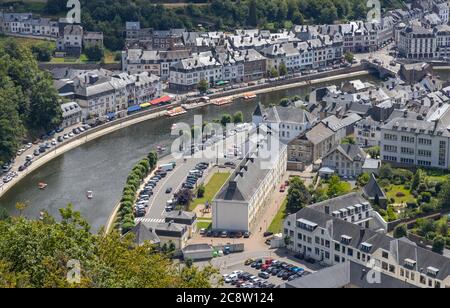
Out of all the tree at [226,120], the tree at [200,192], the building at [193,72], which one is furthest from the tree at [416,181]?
the building at [193,72]

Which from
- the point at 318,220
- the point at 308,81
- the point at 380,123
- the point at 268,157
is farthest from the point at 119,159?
the point at 308,81

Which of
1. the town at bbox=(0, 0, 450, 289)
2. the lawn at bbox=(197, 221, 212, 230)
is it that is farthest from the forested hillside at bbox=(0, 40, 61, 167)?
the lawn at bbox=(197, 221, 212, 230)

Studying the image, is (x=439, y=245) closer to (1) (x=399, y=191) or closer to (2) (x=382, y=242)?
(2) (x=382, y=242)

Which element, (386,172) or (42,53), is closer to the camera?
(386,172)

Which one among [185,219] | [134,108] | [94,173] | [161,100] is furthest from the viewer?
[161,100]

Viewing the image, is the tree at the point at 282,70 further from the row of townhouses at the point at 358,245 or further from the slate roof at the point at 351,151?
the row of townhouses at the point at 358,245

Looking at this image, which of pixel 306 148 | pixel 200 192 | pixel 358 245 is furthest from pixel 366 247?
pixel 306 148

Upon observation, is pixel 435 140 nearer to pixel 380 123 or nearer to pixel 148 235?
pixel 380 123
